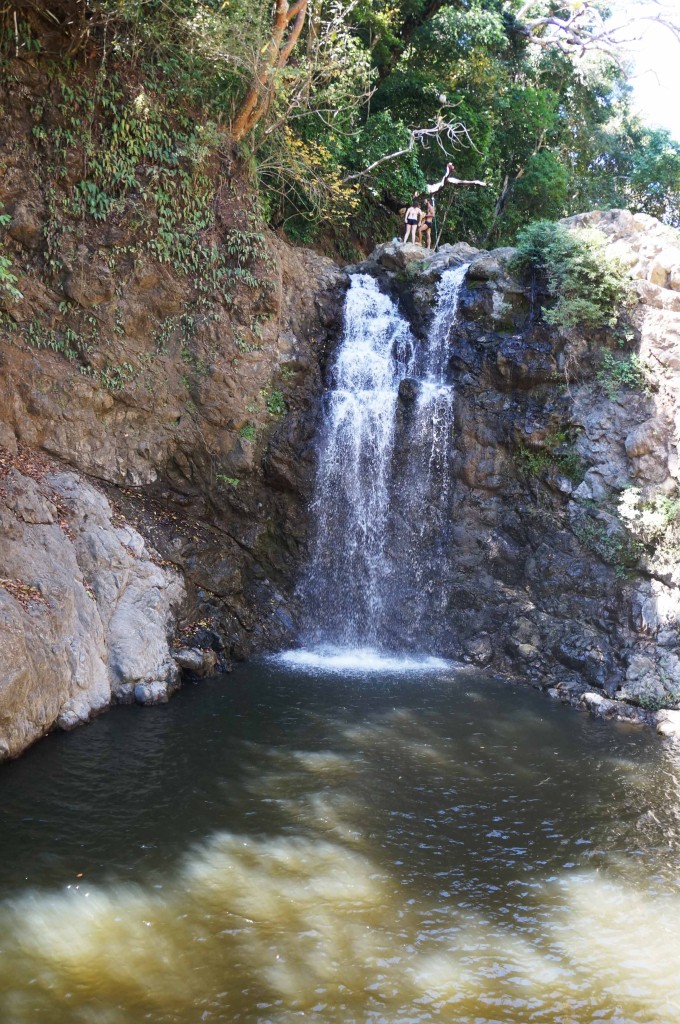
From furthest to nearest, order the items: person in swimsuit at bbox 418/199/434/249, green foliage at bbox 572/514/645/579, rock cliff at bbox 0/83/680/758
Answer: person in swimsuit at bbox 418/199/434/249 → green foliage at bbox 572/514/645/579 → rock cliff at bbox 0/83/680/758

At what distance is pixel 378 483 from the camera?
14.3 metres

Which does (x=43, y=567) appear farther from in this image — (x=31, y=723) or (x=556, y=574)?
(x=556, y=574)

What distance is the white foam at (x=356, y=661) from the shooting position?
12180 mm

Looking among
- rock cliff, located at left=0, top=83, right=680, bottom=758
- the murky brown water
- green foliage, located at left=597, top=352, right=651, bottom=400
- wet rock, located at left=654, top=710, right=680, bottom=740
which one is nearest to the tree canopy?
rock cliff, located at left=0, top=83, right=680, bottom=758

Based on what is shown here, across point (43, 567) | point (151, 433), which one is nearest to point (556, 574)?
point (151, 433)

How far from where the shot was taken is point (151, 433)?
13.1 m

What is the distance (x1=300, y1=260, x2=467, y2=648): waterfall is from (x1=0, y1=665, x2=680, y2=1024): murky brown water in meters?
3.66

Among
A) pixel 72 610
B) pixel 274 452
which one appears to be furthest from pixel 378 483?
pixel 72 610

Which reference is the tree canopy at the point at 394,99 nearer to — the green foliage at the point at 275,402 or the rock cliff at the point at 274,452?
the rock cliff at the point at 274,452

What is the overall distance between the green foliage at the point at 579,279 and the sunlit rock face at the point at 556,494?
0.29 meters

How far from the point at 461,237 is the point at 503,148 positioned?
11.5 feet

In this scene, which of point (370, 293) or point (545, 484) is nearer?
point (545, 484)

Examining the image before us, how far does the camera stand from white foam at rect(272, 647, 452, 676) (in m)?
12.2

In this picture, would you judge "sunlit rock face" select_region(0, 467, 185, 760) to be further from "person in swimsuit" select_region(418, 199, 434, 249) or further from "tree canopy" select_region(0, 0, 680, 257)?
"person in swimsuit" select_region(418, 199, 434, 249)
